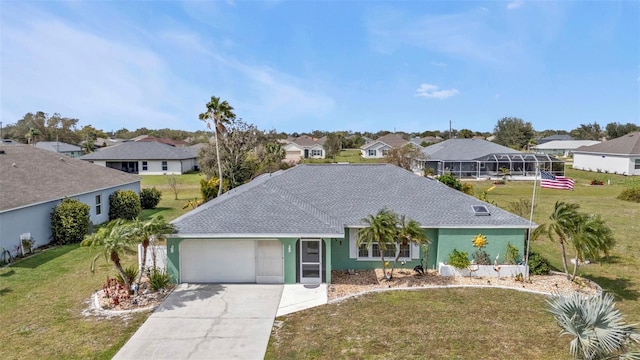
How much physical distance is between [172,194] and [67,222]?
20.0 metres

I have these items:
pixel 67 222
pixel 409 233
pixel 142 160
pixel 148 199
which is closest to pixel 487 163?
pixel 148 199

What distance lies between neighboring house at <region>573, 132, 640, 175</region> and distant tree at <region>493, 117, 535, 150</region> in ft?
83.2

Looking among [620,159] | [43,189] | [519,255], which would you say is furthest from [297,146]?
[519,255]

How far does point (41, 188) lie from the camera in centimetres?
2120

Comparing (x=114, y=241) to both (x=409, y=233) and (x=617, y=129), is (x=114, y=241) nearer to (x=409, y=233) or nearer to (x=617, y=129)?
(x=409, y=233)

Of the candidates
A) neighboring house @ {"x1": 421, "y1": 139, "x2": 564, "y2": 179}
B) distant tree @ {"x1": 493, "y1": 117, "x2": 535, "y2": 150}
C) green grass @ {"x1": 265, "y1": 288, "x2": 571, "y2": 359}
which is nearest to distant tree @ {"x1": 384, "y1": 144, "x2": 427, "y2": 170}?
neighboring house @ {"x1": 421, "y1": 139, "x2": 564, "y2": 179}

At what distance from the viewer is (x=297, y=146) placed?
91250 millimetres

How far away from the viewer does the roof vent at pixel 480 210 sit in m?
16.2

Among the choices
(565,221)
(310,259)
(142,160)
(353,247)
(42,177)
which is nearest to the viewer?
(565,221)

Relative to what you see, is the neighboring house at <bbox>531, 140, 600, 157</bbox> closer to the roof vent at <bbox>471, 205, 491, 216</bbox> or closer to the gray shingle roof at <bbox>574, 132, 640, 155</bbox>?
the gray shingle roof at <bbox>574, 132, 640, 155</bbox>

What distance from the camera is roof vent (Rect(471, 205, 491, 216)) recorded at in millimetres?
16164

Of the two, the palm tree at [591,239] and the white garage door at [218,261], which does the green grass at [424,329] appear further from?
the white garage door at [218,261]

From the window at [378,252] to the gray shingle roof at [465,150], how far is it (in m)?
39.2

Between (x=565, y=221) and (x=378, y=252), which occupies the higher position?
(x=565, y=221)
